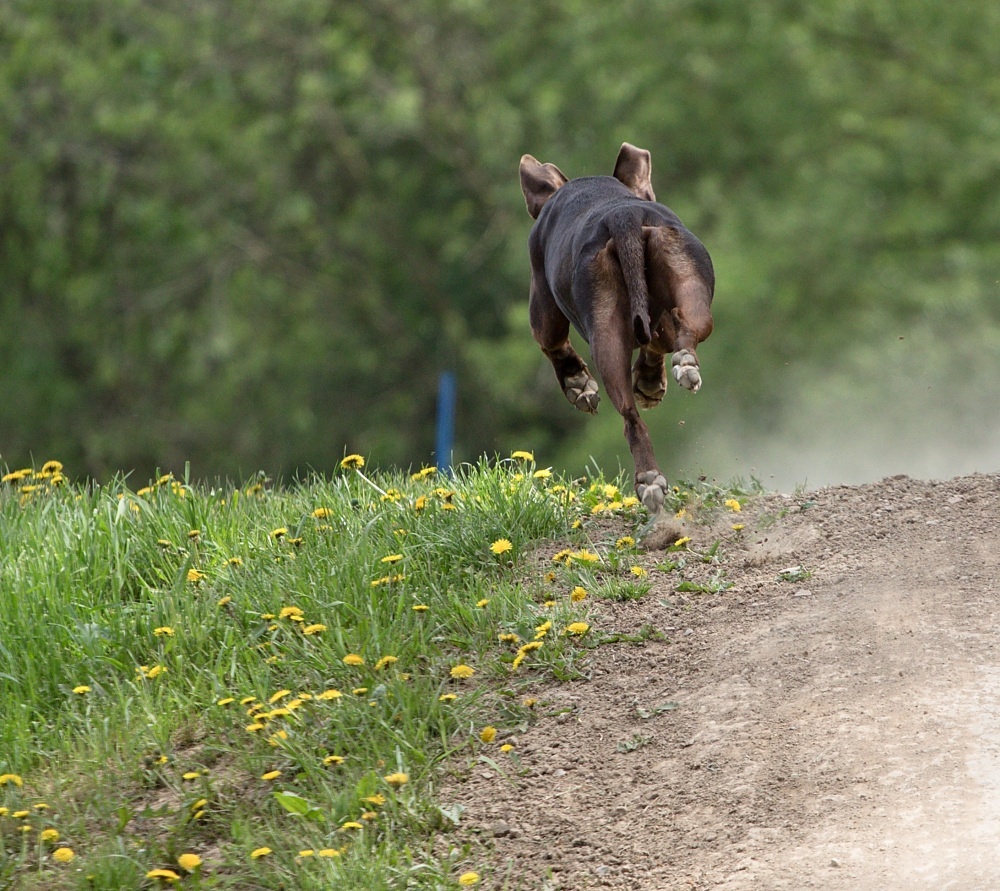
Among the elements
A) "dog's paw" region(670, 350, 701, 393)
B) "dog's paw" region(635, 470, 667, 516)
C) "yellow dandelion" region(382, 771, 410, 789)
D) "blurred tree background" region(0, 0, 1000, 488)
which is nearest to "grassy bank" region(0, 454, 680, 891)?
"yellow dandelion" region(382, 771, 410, 789)

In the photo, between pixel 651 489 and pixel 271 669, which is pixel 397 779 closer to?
pixel 271 669

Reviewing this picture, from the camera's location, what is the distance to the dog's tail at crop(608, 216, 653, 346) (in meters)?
5.57

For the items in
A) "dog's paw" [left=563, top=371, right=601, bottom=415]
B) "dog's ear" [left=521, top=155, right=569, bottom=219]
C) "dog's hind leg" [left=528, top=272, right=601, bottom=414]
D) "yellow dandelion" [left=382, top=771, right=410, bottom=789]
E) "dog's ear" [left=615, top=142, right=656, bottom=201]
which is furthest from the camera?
"dog's ear" [left=521, top=155, right=569, bottom=219]

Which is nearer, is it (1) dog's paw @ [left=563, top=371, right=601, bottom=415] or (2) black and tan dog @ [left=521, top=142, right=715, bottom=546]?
(2) black and tan dog @ [left=521, top=142, right=715, bottom=546]

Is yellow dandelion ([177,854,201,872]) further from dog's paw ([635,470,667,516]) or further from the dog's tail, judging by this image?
the dog's tail

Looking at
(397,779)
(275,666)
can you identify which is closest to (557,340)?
(275,666)

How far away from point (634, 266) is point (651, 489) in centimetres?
88

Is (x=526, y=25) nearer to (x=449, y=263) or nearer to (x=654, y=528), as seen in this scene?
(x=449, y=263)

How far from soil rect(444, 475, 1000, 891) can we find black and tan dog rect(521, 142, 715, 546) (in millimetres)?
568

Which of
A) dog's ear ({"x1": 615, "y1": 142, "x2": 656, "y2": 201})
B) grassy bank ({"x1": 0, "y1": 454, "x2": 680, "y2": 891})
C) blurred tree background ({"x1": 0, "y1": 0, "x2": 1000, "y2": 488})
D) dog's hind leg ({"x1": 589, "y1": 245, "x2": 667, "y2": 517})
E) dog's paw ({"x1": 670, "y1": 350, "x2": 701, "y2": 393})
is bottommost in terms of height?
grassy bank ({"x1": 0, "y1": 454, "x2": 680, "y2": 891})

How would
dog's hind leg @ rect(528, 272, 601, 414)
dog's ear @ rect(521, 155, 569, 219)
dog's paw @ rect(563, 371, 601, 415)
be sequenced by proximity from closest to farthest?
dog's paw @ rect(563, 371, 601, 415)
dog's hind leg @ rect(528, 272, 601, 414)
dog's ear @ rect(521, 155, 569, 219)

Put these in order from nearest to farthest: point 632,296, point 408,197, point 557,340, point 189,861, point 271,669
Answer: point 189,861 → point 271,669 → point 632,296 → point 557,340 → point 408,197

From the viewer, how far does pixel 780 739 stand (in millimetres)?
4430

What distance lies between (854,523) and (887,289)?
12.3 meters
